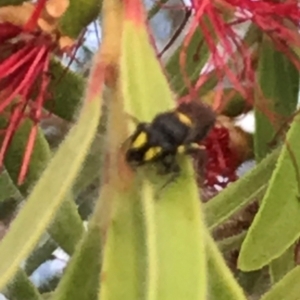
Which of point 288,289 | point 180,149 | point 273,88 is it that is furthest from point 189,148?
point 273,88

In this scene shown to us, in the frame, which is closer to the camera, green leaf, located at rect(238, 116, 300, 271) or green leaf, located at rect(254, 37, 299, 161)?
green leaf, located at rect(238, 116, 300, 271)

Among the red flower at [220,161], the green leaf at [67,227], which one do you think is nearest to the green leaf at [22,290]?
the green leaf at [67,227]

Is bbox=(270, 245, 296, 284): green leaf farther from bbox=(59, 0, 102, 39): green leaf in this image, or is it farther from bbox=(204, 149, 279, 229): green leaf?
bbox=(59, 0, 102, 39): green leaf

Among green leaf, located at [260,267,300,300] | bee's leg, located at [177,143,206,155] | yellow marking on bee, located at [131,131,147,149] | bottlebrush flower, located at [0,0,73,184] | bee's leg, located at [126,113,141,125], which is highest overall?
bottlebrush flower, located at [0,0,73,184]

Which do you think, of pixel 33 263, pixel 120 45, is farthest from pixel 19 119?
pixel 33 263

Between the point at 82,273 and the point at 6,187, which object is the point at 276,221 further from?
the point at 6,187

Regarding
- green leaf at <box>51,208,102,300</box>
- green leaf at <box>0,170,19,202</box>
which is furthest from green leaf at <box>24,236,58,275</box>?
green leaf at <box>51,208,102,300</box>

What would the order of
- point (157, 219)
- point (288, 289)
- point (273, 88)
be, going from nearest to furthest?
point (157, 219) → point (288, 289) → point (273, 88)
